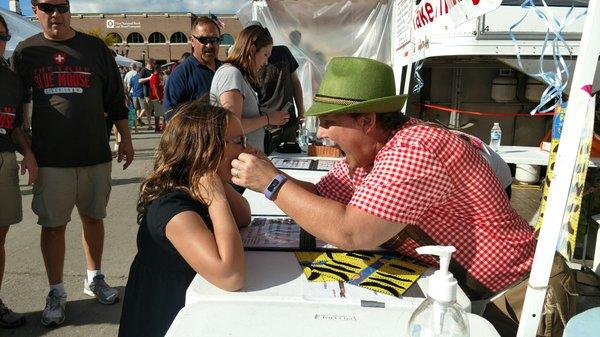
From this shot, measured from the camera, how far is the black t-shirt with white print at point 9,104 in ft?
8.00

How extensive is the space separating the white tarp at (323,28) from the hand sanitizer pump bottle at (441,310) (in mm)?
5801

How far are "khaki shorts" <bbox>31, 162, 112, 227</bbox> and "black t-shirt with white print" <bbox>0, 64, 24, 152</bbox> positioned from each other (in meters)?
0.23

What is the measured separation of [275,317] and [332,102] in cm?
69

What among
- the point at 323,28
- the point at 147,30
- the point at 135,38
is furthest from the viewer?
the point at 135,38

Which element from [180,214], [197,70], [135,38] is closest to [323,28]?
[197,70]

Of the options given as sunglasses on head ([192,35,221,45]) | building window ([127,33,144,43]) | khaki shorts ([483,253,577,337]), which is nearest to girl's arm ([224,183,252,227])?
khaki shorts ([483,253,577,337])

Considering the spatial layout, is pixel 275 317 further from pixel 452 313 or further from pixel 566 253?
pixel 566 253

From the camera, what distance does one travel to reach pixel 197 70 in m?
3.11

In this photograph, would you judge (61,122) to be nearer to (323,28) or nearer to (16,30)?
(323,28)

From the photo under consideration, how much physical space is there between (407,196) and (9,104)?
220 cm

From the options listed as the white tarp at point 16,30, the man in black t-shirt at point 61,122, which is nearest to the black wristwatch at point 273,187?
the man in black t-shirt at point 61,122

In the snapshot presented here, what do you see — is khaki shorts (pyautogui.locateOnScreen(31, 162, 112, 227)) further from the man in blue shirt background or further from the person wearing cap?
the person wearing cap

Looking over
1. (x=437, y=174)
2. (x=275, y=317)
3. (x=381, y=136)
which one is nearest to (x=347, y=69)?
(x=381, y=136)

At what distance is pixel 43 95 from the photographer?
2.55 metres
